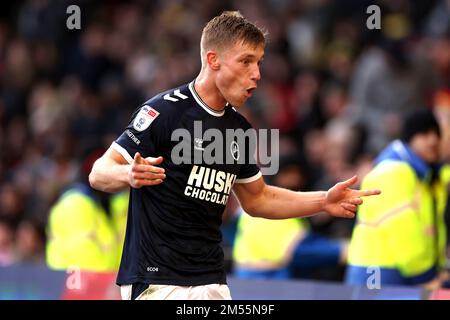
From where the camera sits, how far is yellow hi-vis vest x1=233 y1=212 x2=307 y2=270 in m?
10.3

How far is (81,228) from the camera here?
10.0 m

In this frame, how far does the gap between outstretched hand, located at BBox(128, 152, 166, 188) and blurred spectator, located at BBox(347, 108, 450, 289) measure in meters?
3.17

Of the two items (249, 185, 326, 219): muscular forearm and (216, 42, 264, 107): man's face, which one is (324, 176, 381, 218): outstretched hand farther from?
(216, 42, 264, 107): man's face

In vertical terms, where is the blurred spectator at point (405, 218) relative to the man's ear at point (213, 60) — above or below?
below

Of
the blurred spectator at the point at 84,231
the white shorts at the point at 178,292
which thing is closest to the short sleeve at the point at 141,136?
the white shorts at the point at 178,292

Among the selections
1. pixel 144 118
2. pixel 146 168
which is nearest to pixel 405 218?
pixel 144 118

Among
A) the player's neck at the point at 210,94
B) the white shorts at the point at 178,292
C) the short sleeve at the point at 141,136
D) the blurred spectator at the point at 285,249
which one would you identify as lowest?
the white shorts at the point at 178,292

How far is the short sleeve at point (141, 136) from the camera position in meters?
6.19

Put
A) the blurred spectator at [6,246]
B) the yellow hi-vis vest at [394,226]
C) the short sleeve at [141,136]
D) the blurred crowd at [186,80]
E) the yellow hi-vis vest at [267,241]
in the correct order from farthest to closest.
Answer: the blurred crowd at [186,80], the blurred spectator at [6,246], the yellow hi-vis vest at [267,241], the yellow hi-vis vest at [394,226], the short sleeve at [141,136]

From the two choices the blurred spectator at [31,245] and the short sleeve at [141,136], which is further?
the blurred spectator at [31,245]

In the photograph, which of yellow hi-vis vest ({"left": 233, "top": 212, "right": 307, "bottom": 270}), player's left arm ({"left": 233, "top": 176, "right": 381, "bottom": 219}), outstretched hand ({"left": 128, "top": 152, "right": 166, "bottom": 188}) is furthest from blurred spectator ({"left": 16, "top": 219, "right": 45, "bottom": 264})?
outstretched hand ({"left": 128, "top": 152, "right": 166, "bottom": 188})

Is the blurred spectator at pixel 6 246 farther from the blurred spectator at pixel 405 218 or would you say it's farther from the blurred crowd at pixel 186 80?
the blurred spectator at pixel 405 218

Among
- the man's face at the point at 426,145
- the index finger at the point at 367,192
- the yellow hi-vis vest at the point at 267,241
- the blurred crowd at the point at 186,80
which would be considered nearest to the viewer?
the index finger at the point at 367,192
